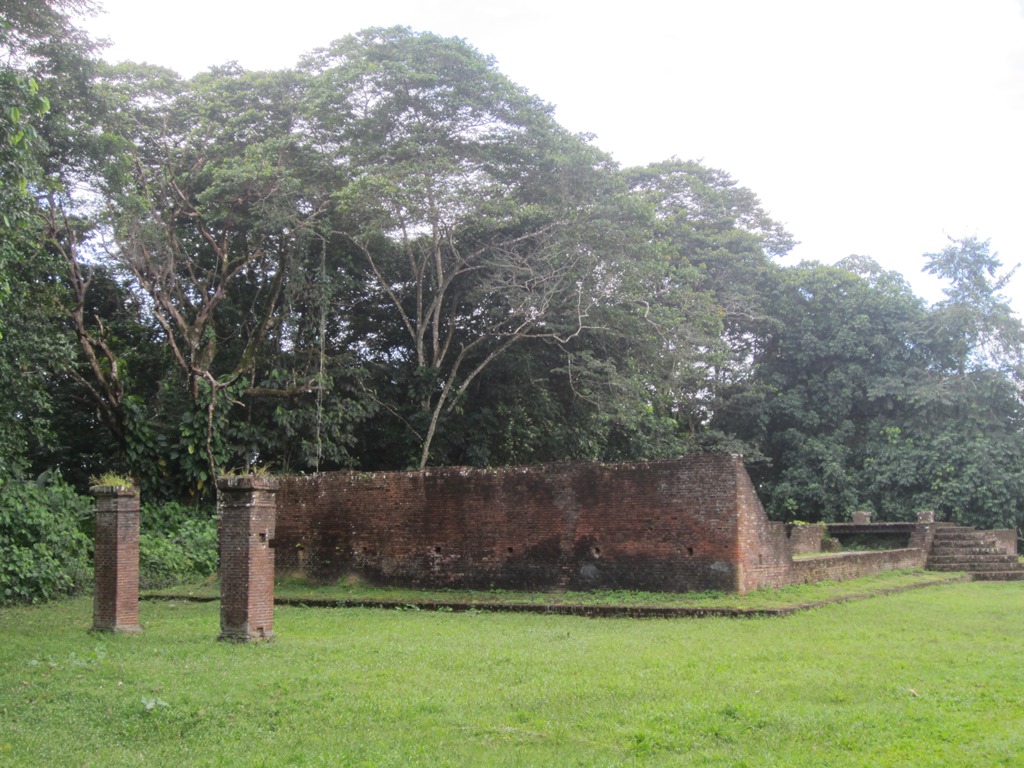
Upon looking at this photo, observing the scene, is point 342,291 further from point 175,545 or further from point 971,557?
point 971,557

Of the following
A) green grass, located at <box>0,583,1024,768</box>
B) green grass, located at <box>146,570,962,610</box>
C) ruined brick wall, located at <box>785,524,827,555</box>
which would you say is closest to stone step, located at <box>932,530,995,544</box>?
ruined brick wall, located at <box>785,524,827,555</box>

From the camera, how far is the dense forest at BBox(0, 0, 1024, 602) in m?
17.6

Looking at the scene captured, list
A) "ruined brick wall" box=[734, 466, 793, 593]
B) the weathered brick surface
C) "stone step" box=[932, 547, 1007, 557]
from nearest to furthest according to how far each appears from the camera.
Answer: "ruined brick wall" box=[734, 466, 793, 593] < "stone step" box=[932, 547, 1007, 557] < the weathered brick surface

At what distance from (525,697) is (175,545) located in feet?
39.7

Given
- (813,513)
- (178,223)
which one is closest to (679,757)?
(178,223)

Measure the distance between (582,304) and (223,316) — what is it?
8.24 metres

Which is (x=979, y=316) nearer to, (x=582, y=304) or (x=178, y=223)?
(x=582, y=304)

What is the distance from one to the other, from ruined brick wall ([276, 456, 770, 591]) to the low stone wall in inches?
34.2

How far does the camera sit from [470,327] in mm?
23000

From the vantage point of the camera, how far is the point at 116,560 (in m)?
10.8

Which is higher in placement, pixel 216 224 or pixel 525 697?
pixel 216 224

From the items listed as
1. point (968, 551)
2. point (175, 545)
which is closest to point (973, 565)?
point (968, 551)

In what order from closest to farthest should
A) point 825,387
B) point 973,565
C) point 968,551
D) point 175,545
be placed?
point 175,545 < point 973,565 < point 968,551 < point 825,387

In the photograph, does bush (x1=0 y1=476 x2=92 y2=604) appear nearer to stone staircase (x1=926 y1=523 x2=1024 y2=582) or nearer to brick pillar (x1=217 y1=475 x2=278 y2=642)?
brick pillar (x1=217 y1=475 x2=278 y2=642)
